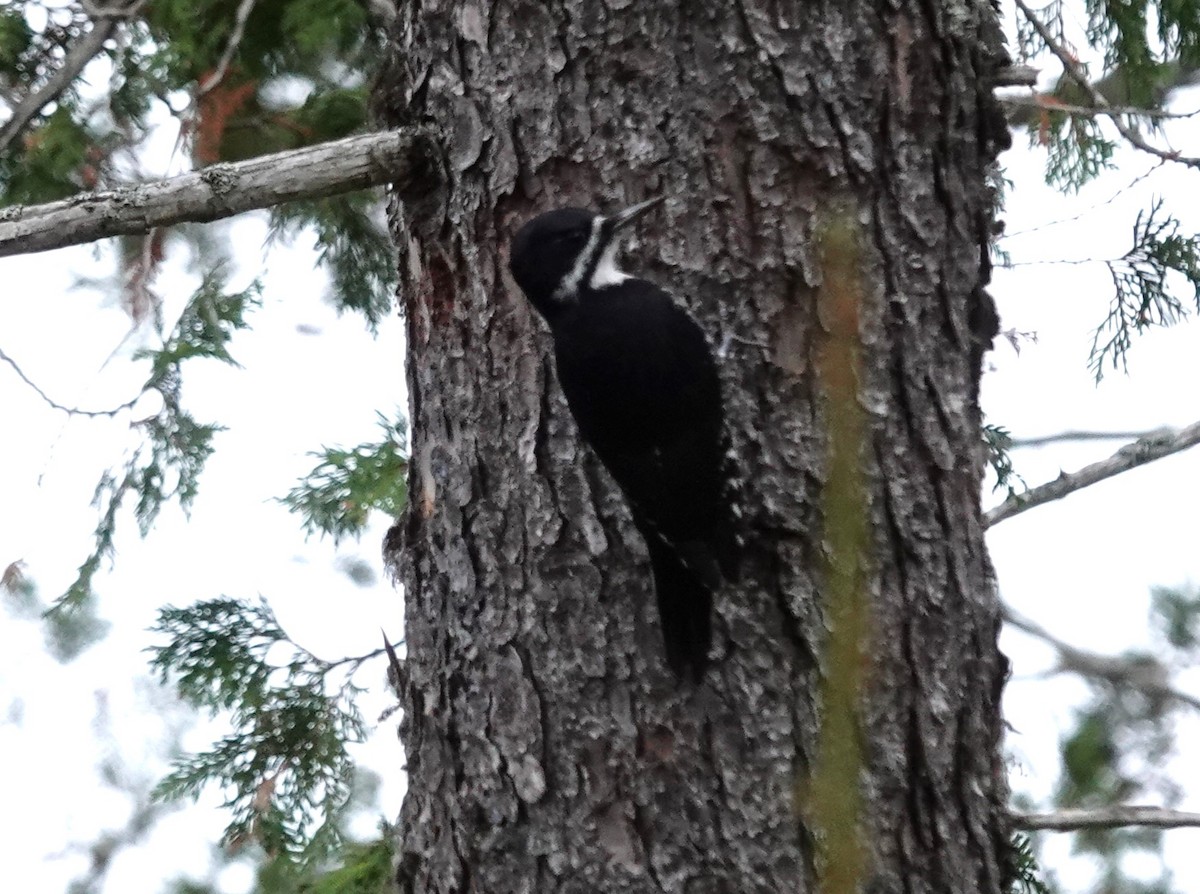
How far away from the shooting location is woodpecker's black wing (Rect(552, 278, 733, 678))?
6.95 ft

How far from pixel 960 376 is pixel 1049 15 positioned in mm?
1835

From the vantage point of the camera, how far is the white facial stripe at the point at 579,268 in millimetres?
2238

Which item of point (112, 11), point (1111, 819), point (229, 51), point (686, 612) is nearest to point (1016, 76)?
point (686, 612)

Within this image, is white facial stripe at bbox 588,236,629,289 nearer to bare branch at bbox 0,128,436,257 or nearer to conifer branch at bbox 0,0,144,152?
bare branch at bbox 0,128,436,257

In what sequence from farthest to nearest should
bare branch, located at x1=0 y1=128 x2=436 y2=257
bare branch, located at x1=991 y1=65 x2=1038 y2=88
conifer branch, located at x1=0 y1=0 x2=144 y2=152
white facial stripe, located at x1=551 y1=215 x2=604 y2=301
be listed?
conifer branch, located at x1=0 y1=0 x2=144 y2=152 → bare branch, located at x1=991 y1=65 x2=1038 y2=88 → white facial stripe, located at x1=551 y1=215 x2=604 y2=301 → bare branch, located at x1=0 y1=128 x2=436 y2=257

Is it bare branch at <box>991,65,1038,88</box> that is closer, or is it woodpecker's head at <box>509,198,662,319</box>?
woodpecker's head at <box>509,198,662,319</box>

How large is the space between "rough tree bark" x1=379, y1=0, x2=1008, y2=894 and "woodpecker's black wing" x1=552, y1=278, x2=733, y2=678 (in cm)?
5

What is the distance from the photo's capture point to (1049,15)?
12.1 ft

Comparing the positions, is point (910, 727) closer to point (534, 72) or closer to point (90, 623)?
point (534, 72)

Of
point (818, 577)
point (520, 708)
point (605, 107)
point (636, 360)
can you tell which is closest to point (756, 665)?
point (818, 577)

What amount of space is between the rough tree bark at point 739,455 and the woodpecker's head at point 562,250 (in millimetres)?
56

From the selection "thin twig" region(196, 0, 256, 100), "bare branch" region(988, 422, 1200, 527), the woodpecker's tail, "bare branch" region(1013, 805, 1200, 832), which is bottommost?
"bare branch" region(1013, 805, 1200, 832)

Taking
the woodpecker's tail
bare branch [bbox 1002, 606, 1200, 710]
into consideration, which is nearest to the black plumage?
the woodpecker's tail

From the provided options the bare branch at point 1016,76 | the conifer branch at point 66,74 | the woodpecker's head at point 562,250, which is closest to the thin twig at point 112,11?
the conifer branch at point 66,74
